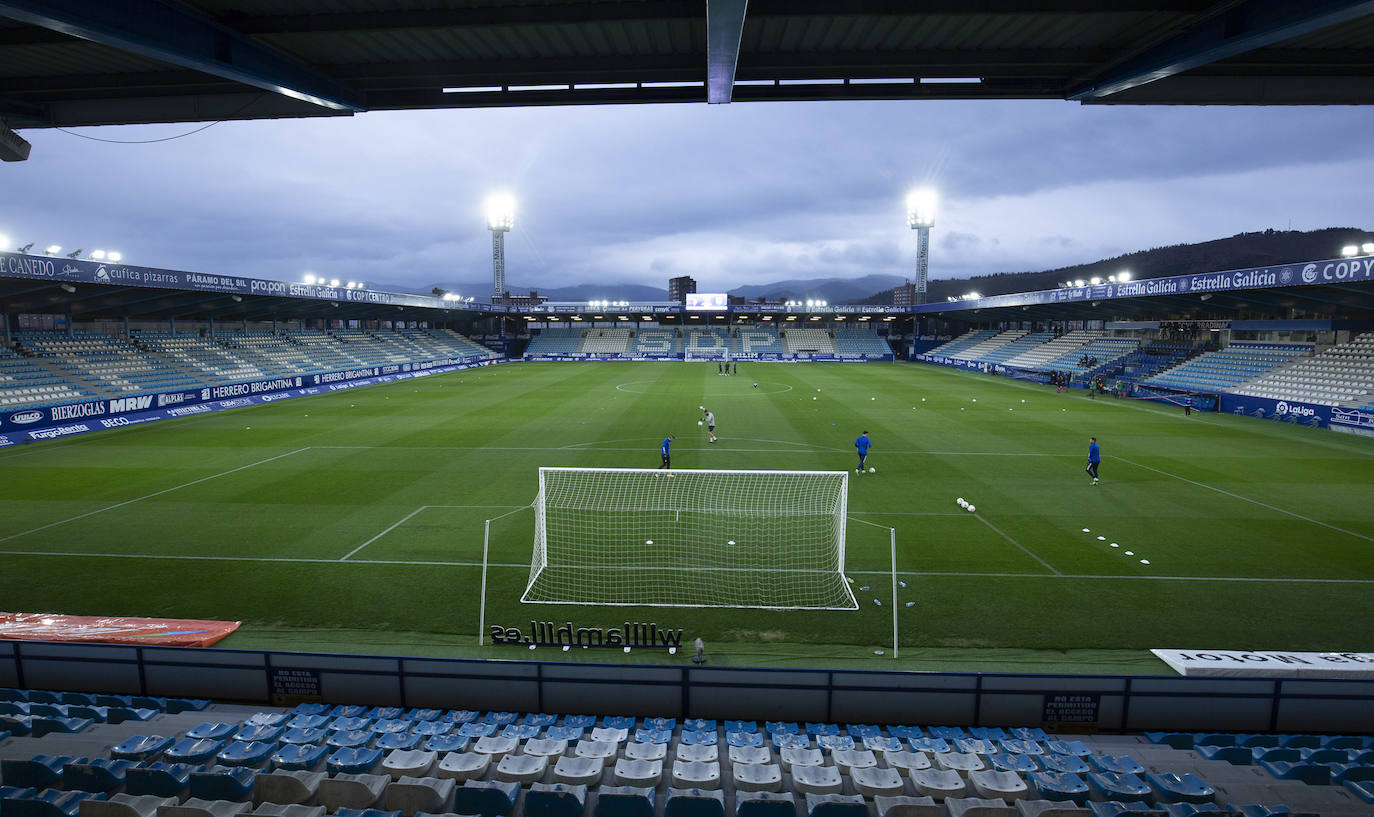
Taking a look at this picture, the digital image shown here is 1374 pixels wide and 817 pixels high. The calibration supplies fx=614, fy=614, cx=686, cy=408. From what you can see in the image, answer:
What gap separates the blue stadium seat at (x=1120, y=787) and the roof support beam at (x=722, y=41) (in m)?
7.34

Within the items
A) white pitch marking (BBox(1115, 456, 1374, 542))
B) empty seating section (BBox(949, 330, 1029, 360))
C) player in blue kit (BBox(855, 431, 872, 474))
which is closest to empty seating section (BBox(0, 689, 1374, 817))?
white pitch marking (BBox(1115, 456, 1374, 542))

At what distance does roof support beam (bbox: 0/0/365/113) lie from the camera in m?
4.71

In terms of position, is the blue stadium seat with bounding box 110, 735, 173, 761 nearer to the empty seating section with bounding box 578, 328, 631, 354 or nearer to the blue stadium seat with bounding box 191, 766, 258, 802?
the blue stadium seat with bounding box 191, 766, 258, 802

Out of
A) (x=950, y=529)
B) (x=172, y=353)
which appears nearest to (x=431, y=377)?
(x=172, y=353)

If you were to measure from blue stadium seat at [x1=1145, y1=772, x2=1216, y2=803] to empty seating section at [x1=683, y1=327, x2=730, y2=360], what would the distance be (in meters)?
71.4

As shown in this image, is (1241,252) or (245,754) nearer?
(245,754)

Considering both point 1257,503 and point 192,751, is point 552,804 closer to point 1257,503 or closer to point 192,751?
point 192,751

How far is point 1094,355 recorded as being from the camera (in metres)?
50.2

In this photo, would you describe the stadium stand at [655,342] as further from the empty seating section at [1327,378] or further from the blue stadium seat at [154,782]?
the blue stadium seat at [154,782]

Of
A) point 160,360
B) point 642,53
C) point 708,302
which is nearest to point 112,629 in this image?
point 642,53

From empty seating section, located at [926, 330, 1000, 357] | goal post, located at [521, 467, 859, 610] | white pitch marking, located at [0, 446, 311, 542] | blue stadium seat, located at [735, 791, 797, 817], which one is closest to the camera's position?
blue stadium seat, located at [735, 791, 797, 817]

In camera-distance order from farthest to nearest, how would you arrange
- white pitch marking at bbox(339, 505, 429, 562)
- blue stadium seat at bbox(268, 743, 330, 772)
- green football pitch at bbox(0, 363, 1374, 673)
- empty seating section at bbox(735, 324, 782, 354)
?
empty seating section at bbox(735, 324, 782, 354)
white pitch marking at bbox(339, 505, 429, 562)
green football pitch at bbox(0, 363, 1374, 673)
blue stadium seat at bbox(268, 743, 330, 772)

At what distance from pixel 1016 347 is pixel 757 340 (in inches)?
1264

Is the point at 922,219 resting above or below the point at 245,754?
above
